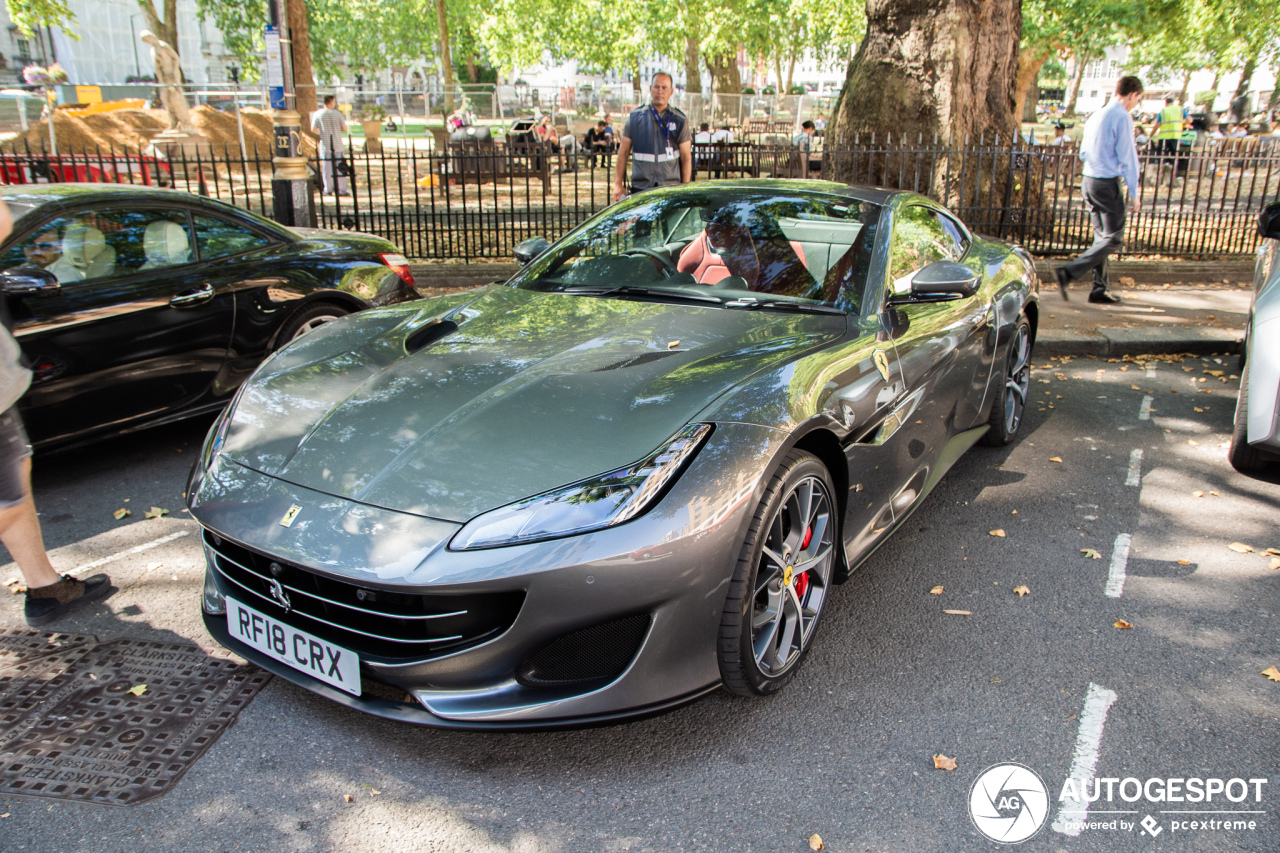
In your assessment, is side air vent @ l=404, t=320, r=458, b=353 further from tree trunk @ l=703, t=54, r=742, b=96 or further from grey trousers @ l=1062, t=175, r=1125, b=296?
tree trunk @ l=703, t=54, r=742, b=96

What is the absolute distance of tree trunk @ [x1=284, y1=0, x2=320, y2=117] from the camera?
62.3 feet

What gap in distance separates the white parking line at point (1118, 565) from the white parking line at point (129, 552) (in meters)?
3.84

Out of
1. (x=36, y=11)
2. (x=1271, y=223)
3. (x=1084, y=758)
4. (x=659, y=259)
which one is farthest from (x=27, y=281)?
(x=36, y=11)

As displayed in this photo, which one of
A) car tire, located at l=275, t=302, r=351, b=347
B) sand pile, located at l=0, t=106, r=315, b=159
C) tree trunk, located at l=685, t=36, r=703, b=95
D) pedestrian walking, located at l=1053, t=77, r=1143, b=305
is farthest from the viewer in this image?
tree trunk, located at l=685, t=36, r=703, b=95

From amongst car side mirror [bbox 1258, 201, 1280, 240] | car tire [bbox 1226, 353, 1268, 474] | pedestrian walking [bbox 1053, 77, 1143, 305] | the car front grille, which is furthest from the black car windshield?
pedestrian walking [bbox 1053, 77, 1143, 305]

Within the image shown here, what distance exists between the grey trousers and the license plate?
7599mm

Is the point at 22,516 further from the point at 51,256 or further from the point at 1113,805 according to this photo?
the point at 1113,805

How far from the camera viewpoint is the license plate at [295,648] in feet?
7.65

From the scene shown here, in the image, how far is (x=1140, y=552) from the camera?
12.6 feet

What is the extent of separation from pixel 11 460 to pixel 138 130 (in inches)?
883

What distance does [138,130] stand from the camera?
21875 millimetres

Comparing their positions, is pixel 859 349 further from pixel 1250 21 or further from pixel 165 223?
pixel 1250 21

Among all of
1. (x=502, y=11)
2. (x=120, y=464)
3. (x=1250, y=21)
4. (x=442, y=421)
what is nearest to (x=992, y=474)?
(x=442, y=421)

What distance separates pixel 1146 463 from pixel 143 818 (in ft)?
15.8
